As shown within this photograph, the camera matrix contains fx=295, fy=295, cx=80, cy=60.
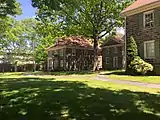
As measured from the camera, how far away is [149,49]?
27000 mm

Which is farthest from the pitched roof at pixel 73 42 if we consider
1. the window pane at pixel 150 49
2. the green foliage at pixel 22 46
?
the window pane at pixel 150 49

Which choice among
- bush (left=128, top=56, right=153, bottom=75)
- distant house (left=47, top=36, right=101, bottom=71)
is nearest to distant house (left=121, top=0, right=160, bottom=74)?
bush (left=128, top=56, right=153, bottom=75)

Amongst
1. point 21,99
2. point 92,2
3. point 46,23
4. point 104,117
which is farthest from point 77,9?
point 104,117

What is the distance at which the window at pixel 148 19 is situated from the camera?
26.6 m

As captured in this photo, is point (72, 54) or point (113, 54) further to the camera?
point (72, 54)

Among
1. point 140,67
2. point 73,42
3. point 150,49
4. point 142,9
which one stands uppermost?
point 142,9

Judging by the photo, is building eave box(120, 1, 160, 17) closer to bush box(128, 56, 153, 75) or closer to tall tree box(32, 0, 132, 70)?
bush box(128, 56, 153, 75)

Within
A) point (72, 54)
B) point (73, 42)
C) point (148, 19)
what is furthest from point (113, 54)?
point (148, 19)

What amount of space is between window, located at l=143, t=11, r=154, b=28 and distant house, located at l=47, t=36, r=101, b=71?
28.3 m

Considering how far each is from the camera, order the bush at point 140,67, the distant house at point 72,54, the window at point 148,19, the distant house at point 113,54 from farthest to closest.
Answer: the distant house at point 72,54, the distant house at point 113,54, the window at point 148,19, the bush at point 140,67

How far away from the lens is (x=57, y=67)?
5722 cm

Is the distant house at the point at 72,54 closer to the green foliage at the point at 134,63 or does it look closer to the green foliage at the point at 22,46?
the green foliage at the point at 22,46

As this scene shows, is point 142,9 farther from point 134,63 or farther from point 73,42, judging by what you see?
point 73,42

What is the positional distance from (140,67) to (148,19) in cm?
456
